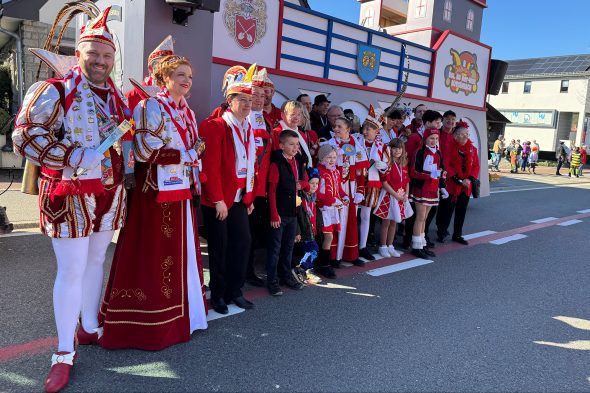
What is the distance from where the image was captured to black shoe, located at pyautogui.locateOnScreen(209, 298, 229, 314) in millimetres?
3691

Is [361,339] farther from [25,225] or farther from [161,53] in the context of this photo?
[25,225]

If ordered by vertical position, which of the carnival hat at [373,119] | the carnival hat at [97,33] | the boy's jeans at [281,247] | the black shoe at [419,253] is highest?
the carnival hat at [97,33]

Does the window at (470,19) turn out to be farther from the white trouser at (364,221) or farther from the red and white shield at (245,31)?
the white trouser at (364,221)

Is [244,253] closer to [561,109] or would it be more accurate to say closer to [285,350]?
[285,350]

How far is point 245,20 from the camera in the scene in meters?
5.99

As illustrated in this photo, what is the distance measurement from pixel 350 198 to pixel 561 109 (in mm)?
40024

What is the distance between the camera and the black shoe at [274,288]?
419 centimetres

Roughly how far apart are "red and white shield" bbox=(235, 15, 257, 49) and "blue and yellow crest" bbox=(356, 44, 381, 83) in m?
2.30

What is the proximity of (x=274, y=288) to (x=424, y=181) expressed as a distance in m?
2.65

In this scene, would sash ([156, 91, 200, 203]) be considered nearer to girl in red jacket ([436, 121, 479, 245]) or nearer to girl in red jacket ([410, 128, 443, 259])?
girl in red jacket ([410, 128, 443, 259])

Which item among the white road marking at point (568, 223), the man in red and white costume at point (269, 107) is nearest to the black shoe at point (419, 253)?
the man in red and white costume at point (269, 107)

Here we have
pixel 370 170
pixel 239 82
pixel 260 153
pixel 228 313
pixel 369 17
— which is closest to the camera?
pixel 239 82

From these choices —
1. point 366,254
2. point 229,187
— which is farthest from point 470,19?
point 229,187

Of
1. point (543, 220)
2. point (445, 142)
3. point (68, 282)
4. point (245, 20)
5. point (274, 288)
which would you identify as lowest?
point (274, 288)
